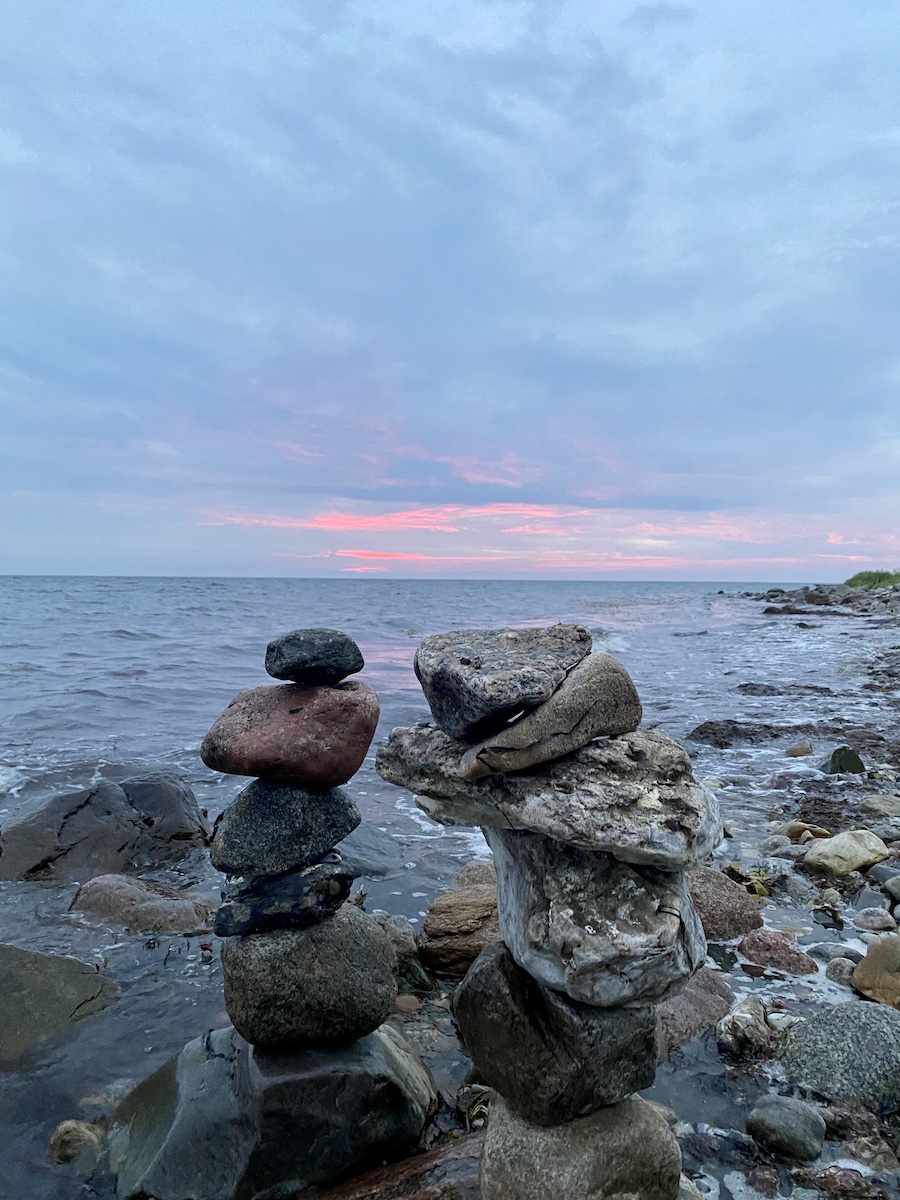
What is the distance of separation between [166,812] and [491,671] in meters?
7.09

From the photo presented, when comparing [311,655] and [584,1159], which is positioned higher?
[311,655]

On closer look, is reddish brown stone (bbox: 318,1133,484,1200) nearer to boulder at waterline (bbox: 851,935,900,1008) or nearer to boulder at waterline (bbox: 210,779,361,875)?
boulder at waterline (bbox: 210,779,361,875)

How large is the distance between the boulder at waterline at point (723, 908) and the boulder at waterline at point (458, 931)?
5.38ft

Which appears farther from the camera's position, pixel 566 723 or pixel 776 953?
pixel 776 953

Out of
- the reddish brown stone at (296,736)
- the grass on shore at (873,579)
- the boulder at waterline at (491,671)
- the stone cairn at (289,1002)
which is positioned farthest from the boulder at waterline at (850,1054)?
the grass on shore at (873,579)

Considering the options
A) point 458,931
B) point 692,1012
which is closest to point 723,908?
point 692,1012

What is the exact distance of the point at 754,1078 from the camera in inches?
175

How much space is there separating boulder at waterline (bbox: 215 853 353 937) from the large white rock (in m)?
5.17

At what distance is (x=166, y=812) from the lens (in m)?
9.11

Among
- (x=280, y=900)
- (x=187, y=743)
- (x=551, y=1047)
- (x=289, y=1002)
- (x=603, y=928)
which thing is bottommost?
(x=187, y=743)

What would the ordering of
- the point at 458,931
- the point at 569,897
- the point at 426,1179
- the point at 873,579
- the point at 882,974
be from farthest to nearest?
the point at 873,579 → the point at 458,931 → the point at 882,974 → the point at 426,1179 → the point at 569,897

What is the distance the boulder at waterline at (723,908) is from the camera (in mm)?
6246

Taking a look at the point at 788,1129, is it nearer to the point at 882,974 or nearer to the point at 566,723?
the point at 882,974

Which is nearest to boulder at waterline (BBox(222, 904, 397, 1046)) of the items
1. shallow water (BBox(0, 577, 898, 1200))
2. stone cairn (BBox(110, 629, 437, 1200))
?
stone cairn (BBox(110, 629, 437, 1200))
